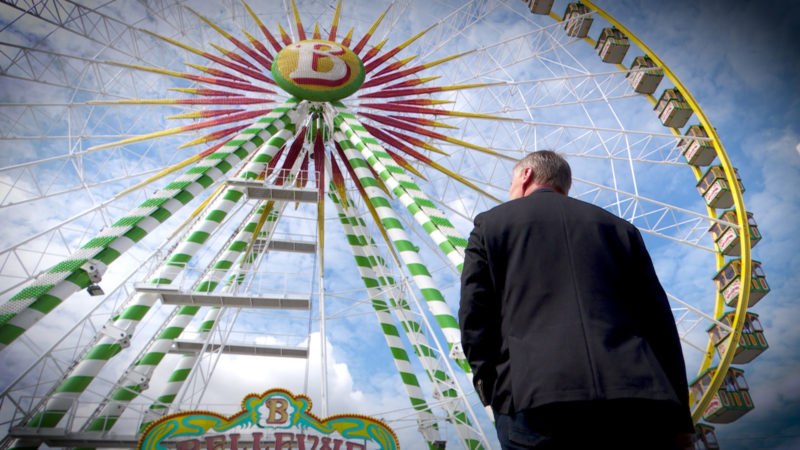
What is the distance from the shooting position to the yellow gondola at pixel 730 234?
1361cm

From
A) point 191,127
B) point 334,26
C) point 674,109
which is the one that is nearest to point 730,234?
point 674,109

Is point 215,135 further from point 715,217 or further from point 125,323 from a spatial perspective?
point 715,217

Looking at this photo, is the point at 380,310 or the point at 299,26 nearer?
the point at 380,310

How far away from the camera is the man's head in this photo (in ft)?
7.94

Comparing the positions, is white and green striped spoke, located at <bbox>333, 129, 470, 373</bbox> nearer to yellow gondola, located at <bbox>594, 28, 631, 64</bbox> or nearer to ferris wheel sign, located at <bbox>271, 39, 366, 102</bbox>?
ferris wheel sign, located at <bbox>271, 39, 366, 102</bbox>

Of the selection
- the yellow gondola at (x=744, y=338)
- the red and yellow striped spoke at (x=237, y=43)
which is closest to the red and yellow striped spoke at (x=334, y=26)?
the red and yellow striped spoke at (x=237, y=43)

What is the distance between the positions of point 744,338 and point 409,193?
8.89 meters

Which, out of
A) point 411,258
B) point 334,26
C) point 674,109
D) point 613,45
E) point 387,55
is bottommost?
point 411,258

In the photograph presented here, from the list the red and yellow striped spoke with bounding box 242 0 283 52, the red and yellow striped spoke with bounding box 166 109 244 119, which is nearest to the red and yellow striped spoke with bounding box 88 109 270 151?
the red and yellow striped spoke with bounding box 166 109 244 119

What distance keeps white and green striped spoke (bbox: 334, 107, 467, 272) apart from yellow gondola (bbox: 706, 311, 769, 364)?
7614mm

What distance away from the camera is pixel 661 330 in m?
2.04

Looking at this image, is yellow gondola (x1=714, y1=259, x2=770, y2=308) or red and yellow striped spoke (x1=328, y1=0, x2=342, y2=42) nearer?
yellow gondola (x1=714, y1=259, x2=770, y2=308)

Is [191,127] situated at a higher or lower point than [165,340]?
higher

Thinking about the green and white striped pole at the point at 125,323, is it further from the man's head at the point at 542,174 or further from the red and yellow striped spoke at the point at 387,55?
the man's head at the point at 542,174
